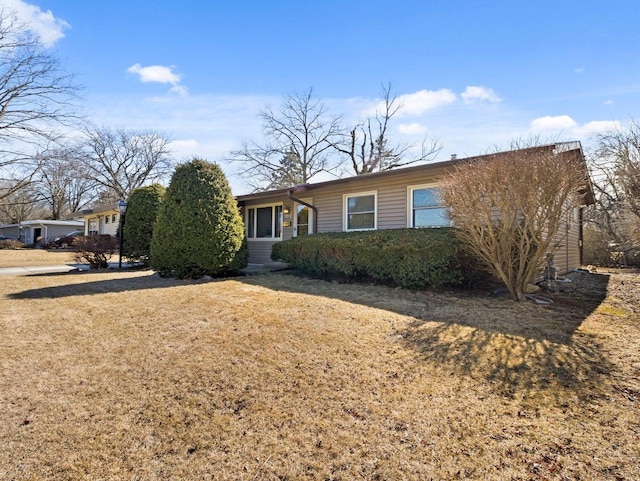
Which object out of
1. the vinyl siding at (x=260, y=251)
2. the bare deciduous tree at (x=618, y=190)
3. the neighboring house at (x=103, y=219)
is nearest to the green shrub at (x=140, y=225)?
the vinyl siding at (x=260, y=251)

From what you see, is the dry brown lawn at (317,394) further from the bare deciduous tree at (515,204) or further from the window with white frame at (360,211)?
the window with white frame at (360,211)

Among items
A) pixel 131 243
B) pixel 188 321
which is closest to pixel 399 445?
pixel 188 321

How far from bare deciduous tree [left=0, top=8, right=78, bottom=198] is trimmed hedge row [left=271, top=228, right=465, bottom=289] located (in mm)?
14903

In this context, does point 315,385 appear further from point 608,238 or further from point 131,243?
point 608,238

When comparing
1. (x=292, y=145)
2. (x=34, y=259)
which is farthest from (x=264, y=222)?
(x=292, y=145)

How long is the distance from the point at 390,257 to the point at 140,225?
30.2ft

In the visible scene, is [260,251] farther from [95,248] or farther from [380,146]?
[380,146]

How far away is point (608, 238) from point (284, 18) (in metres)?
17.8

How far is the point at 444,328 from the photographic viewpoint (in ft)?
14.1

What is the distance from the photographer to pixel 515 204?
Answer: 545 cm

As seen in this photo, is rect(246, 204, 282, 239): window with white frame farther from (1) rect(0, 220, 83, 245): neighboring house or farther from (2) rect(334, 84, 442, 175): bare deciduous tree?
(1) rect(0, 220, 83, 245): neighboring house

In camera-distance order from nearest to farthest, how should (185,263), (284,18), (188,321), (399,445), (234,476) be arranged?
(234,476)
(399,445)
(188,321)
(185,263)
(284,18)

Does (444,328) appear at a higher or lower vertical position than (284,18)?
lower

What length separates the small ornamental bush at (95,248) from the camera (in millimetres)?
10438
